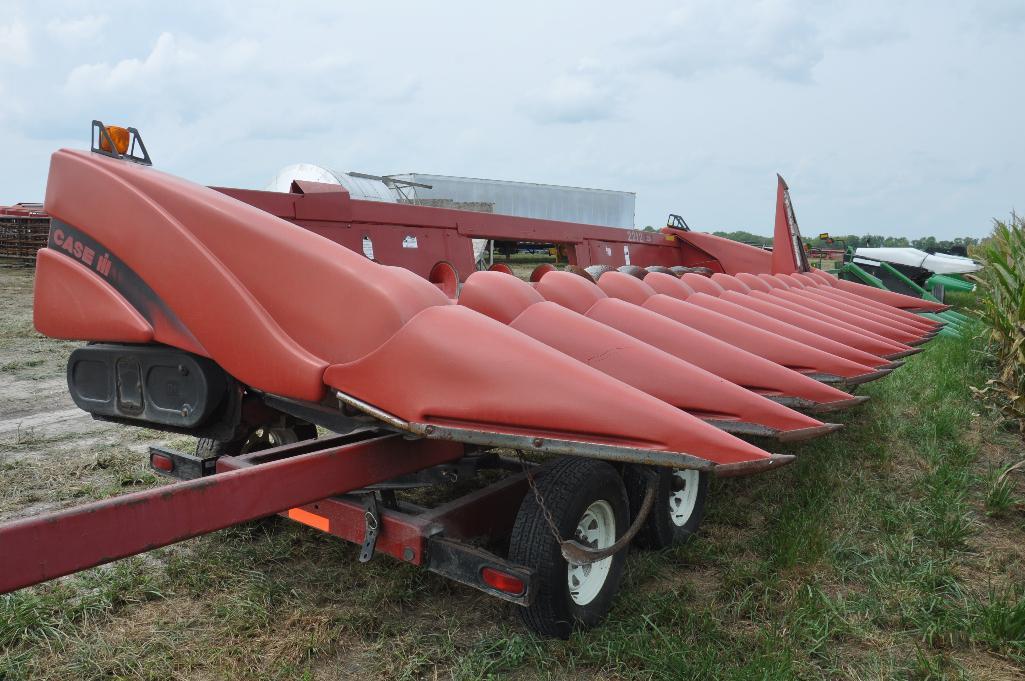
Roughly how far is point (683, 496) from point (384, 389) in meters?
1.78

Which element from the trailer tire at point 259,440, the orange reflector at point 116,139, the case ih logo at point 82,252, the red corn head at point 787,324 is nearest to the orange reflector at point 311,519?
the trailer tire at point 259,440

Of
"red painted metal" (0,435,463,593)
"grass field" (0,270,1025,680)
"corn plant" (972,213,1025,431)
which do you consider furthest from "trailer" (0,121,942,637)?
"corn plant" (972,213,1025,431)

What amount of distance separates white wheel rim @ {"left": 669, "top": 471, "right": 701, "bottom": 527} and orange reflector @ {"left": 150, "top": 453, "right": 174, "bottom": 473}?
2.09 m

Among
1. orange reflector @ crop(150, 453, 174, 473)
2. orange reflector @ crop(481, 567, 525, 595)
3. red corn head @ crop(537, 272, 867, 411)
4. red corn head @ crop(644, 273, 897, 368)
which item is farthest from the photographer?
red corn head @ crop(644, 273, 897, 368)

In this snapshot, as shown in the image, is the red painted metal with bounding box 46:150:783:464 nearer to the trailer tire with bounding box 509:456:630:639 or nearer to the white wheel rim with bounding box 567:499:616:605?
the trailer tire with bounding box 509:456:630:639

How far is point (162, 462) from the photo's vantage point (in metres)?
3.00

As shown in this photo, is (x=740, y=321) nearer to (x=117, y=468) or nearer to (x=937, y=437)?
(x=937, y=437)

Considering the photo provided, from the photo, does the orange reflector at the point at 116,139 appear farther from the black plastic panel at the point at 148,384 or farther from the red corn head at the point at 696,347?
the red corn head at the point at 696,347

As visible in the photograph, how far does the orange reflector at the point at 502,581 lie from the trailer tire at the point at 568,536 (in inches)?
Answer: 3.2

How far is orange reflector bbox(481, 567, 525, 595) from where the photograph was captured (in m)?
2.15

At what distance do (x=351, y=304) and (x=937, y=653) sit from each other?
2.21 metres

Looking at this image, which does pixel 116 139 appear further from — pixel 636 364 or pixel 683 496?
pixel 683 496

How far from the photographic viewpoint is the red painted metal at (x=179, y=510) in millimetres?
1475

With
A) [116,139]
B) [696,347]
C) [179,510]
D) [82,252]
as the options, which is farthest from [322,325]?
[696,347]
